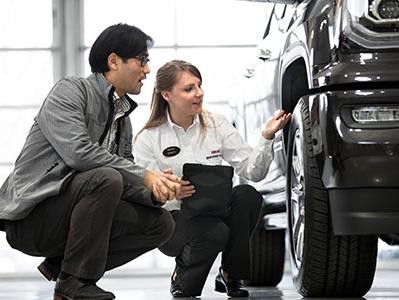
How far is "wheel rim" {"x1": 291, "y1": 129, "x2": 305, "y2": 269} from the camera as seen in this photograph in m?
4.64

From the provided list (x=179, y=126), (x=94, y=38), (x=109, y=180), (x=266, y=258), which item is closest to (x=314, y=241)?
(x=109, y=180)

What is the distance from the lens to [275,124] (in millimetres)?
5035

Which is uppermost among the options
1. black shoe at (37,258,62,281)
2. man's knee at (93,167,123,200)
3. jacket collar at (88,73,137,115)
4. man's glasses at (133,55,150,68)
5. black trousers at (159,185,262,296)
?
man's glasses at (133,55,150,68)

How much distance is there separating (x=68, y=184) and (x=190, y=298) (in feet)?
4.23

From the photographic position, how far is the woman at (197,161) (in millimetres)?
5320

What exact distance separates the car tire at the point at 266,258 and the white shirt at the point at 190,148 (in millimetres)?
1380

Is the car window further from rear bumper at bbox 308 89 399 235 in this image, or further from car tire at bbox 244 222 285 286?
rear bumper at bbox 308 89 399 235

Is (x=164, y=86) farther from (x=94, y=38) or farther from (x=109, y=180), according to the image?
(x=94, y=38)

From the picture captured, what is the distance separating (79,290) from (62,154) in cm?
50

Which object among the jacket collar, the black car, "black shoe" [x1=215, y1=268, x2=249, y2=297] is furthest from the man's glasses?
"black shoe" [x1=215, y1=268, x2=249, y2=297]

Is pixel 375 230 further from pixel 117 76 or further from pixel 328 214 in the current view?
pixel 117 76

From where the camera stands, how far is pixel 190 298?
529 centimetres

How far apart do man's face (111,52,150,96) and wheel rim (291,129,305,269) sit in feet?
2.26

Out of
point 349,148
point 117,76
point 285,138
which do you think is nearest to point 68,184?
point 117,76
